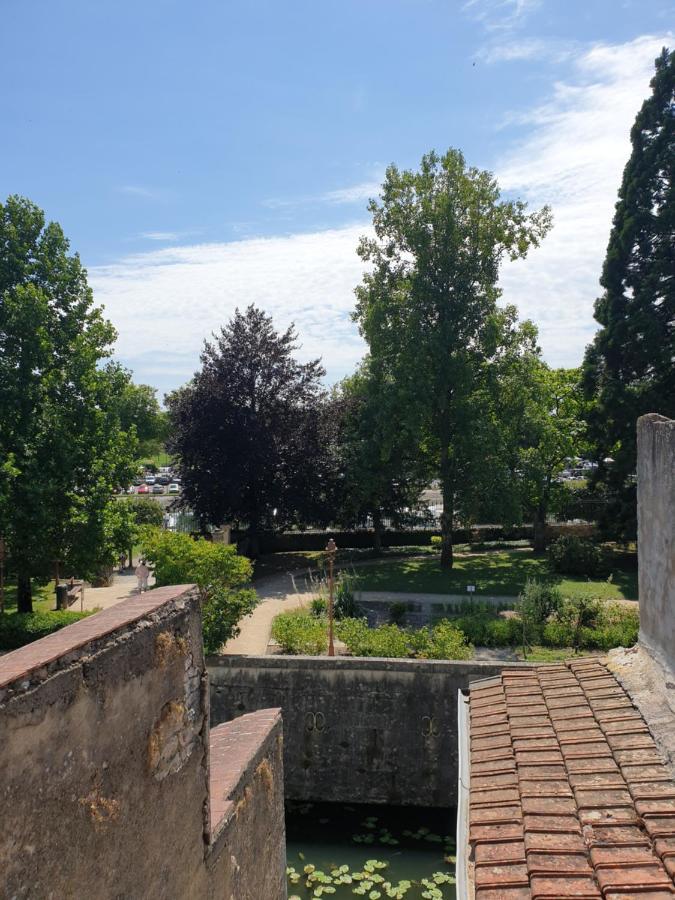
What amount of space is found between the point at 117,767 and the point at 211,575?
11.8 metres

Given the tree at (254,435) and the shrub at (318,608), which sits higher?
the tree at (254,435)

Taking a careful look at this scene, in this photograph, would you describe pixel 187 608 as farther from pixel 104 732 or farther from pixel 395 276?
pixel 395 276

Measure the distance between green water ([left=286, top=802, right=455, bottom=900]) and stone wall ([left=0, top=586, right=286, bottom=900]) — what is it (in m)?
6.24

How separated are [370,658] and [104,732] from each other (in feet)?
32.8

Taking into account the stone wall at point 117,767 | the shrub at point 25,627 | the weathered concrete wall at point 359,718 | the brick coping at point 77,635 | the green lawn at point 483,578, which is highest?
the brick coping at point 77,635

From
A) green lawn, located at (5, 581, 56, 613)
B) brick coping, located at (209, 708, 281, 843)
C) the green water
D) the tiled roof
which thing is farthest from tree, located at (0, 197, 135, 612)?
the tiled roof

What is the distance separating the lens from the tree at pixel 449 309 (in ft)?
77.7

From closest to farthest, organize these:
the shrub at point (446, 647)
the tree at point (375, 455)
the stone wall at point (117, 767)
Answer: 1. the stone wall at point (117, 767)
2. the shrub at point (446, 647)
3. the tree at point (375, 455)

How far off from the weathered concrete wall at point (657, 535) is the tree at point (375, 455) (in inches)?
617

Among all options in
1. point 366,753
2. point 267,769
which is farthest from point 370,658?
point 267,769

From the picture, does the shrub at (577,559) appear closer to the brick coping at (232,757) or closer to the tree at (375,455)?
the tree at (375,455)

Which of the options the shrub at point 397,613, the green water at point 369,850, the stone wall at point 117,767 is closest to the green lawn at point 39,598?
the shrub at point 397,613

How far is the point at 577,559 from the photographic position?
75.8 ft

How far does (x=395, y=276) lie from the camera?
25312 millimetres
